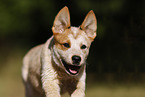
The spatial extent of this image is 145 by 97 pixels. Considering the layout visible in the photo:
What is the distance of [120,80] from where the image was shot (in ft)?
25.6

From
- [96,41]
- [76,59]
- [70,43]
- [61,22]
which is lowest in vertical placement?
[96,41]

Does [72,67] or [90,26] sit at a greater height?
[90,26]

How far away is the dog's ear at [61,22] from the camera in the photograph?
4570mm

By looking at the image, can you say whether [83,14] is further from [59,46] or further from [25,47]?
[59,46]

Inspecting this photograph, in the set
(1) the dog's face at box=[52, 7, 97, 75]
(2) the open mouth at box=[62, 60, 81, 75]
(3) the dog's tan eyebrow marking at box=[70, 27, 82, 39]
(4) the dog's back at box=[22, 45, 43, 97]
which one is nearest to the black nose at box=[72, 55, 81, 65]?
(1) the dog's face at box=[52, 7, 97, 75]

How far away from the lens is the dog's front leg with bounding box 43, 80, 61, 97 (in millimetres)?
4410

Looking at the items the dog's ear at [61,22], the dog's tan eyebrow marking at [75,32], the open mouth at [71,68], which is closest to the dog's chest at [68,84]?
the open mouth at [71,68]

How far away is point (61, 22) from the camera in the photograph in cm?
469

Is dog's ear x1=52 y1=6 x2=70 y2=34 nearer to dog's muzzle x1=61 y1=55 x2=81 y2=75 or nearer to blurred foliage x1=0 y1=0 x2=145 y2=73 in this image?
dog's muzzle x1=61 y1=55 x2=81 y2=75

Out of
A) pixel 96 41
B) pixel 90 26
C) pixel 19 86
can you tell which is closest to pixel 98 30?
pixel 96 41

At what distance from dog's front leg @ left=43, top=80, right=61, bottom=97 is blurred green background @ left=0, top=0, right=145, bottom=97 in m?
2.85

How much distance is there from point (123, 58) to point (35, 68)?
4.63 metres

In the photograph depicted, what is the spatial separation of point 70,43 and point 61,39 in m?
0.21

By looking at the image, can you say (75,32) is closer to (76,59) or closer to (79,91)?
(76,59)
